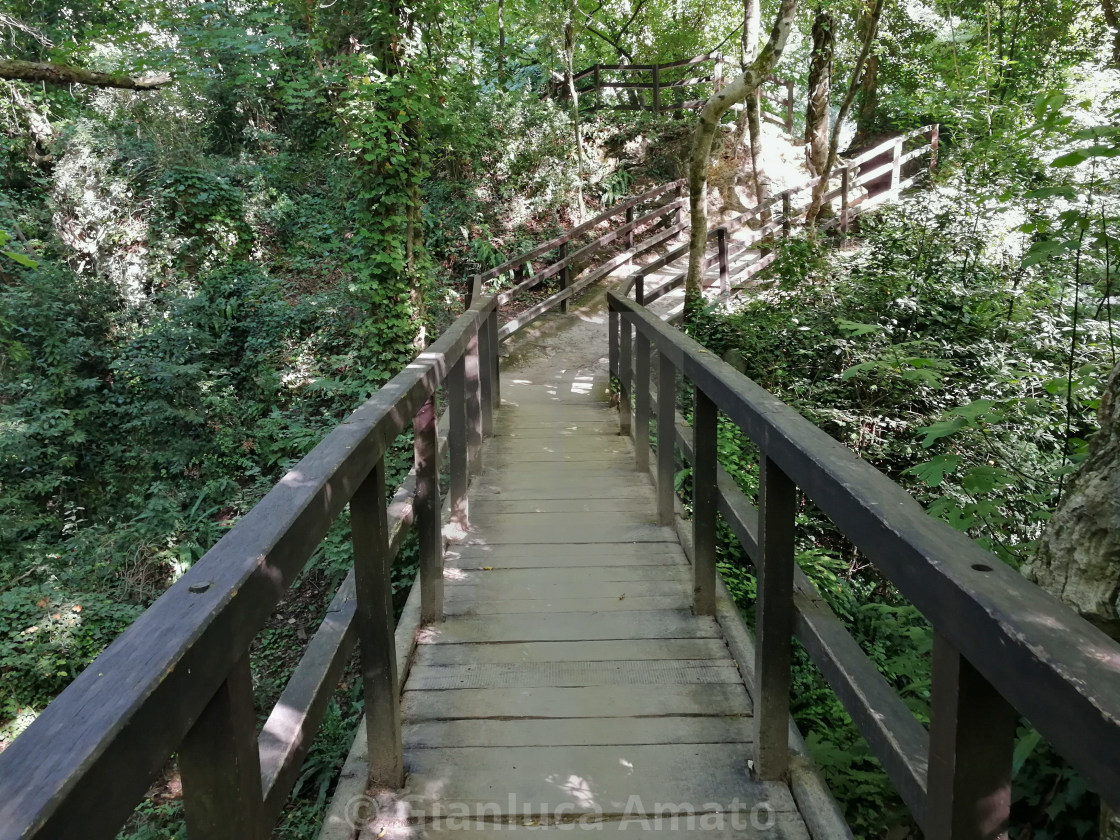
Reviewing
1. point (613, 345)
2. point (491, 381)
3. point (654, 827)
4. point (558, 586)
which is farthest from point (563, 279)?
point (654, 827)

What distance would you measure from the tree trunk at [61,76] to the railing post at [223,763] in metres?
8.44

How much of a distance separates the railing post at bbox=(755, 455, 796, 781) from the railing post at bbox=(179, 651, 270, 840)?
54.0 inches

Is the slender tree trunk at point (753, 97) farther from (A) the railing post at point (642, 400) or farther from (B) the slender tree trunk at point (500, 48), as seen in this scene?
(A) the railing post at point (642, 400)

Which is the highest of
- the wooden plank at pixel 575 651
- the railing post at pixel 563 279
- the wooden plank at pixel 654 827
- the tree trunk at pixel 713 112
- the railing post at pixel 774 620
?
the tree trunk at pixel 713 112

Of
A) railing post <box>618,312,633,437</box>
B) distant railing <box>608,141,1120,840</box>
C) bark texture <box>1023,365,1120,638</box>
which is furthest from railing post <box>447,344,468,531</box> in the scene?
bark texture <box>1023,365,1120,638</box>

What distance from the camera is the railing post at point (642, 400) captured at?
497cm

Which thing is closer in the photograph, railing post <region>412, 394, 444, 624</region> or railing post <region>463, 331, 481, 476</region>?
railing post <region>412, 394, 444, 624</region>

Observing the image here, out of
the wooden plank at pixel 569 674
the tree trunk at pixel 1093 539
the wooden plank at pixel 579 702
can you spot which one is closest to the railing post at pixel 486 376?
the wooden plank at pixel 569 674

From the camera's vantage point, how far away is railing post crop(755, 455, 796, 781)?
83.0 inches

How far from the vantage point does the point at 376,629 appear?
219 centimetres

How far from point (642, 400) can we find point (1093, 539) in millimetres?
Result: 3182

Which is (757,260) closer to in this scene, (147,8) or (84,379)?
(84,379)

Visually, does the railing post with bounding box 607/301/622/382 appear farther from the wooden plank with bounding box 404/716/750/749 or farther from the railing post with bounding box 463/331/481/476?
the wooden plank with bounding box 404/716/750/749

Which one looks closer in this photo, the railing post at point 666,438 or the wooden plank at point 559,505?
the railing post at point 666,438
